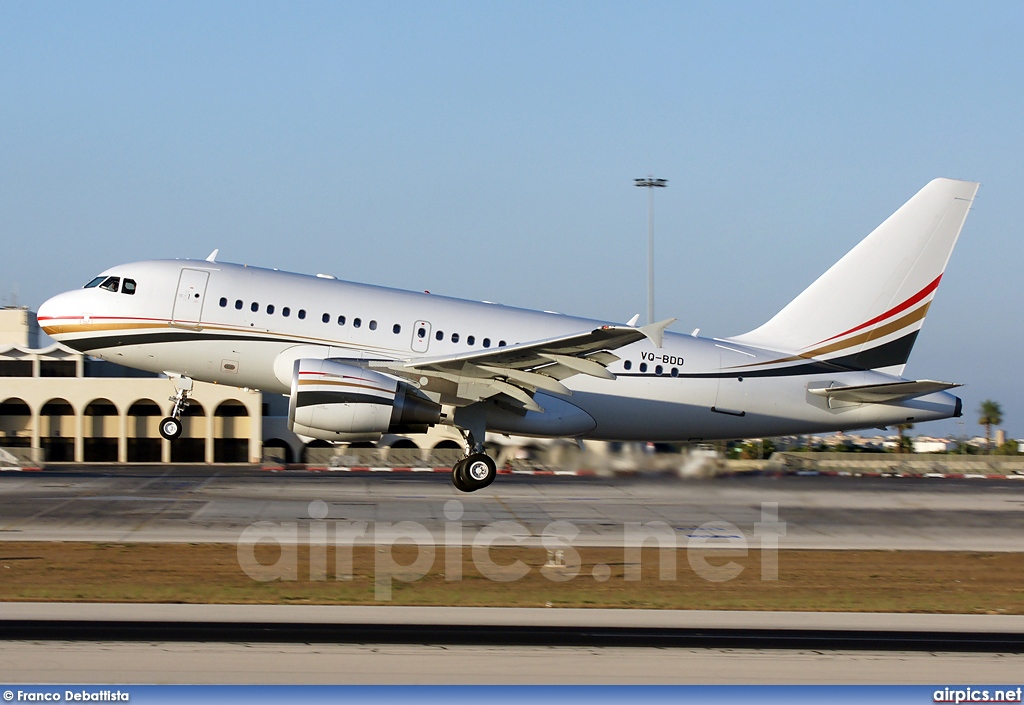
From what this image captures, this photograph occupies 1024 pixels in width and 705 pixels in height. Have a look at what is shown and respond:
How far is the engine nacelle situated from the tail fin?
33.3ft

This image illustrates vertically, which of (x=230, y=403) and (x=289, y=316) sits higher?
(x=289, y=316)

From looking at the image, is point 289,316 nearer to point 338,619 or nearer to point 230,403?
point 338,619

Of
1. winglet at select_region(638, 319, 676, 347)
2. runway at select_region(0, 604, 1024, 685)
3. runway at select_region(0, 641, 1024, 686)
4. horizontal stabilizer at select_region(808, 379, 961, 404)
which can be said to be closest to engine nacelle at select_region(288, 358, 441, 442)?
runway at select_region(0, 604, 1024, 685)

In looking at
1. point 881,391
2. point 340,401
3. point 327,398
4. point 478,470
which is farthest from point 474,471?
point 881,391

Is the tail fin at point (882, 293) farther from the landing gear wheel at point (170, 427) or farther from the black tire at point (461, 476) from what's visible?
the landing gear wheel at point (170, 427)

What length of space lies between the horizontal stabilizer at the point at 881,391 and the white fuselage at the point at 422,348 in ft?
0.85

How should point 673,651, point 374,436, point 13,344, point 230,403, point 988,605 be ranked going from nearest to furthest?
point 673,651 < point 988,605 < point 374,436 < point 230,403 < point 13,344

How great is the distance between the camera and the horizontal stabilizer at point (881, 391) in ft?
88.0

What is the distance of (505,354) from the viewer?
2494 cm

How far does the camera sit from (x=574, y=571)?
27.2m

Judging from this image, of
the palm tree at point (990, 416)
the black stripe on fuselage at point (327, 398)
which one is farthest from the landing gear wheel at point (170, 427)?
the palm tree at point (990, 416)

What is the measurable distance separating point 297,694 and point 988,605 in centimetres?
1657

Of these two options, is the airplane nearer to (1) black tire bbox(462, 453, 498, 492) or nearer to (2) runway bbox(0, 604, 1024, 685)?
(1) black tire bbox(462, 453, 498, 492)

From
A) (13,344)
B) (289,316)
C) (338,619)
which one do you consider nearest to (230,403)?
(13,344)
